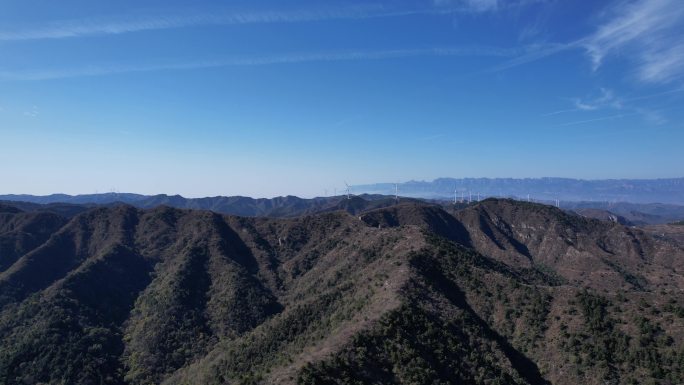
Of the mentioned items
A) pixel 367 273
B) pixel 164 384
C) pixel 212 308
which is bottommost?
pixel 164 384

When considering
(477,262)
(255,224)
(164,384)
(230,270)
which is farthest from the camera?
(255,224)

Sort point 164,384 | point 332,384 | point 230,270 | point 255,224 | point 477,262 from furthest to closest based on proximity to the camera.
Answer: point 255,224
point 230,270
point 477,262
point 164,384
point 332,384

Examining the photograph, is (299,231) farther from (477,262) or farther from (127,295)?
(477,262)

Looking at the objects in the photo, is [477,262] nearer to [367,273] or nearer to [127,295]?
[367,273]

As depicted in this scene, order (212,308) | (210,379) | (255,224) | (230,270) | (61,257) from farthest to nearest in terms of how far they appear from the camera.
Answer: (255,224), (61,257), (230,270), (212,308), (210,379)

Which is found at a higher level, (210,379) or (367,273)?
(367,273)

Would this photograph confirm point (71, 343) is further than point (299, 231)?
No

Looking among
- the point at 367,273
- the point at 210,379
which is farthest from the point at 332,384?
the point at 367,273

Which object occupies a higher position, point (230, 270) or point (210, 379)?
point (230, 270)

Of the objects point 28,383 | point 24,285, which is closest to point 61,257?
point 24,285
